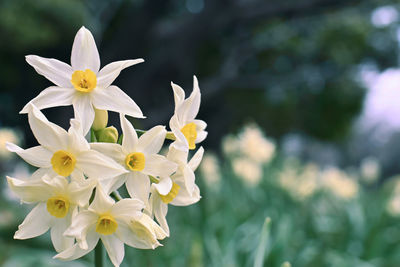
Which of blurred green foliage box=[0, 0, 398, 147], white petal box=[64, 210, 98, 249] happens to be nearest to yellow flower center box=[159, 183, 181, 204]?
white petal box=[64, 210, 98, 249]

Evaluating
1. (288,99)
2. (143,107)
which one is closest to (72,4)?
(143,107)

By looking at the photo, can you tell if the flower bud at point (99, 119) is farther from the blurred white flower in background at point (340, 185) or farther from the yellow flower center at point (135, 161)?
the blurred white flower in background at point (340, 185)

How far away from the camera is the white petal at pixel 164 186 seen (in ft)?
1.74

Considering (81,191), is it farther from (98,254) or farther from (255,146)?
(255,146)

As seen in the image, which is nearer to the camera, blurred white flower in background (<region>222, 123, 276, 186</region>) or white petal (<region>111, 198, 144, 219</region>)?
white petal (<region>111, 198, 144, 219</region>)

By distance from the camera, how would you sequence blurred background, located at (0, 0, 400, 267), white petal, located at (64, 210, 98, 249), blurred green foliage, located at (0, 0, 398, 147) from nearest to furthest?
white petal, located at (64, 210, 98, 249)
blurred background, located at (0, 0, 400, 267)
blurred green foliage, located at (0, 0, 398, 147)

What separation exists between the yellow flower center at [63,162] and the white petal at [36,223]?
7cm

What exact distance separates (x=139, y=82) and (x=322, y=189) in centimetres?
419

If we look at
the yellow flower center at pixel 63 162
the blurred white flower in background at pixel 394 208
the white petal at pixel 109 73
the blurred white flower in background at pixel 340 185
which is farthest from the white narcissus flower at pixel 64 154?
the blurred white flower in background at pixel 340 185

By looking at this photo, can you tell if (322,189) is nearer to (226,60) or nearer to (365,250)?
(365,250)

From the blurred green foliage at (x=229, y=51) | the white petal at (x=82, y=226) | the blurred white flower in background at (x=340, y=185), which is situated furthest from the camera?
the blurred green foliage at (x=229, y=51)

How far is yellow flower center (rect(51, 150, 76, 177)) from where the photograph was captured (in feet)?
1.68

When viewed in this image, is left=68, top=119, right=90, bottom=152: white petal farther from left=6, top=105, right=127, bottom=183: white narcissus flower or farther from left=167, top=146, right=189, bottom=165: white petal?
left=167, top=146, right=189, bottom=165: white petal

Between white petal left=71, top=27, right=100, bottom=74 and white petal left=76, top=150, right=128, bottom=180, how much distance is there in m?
0.16
